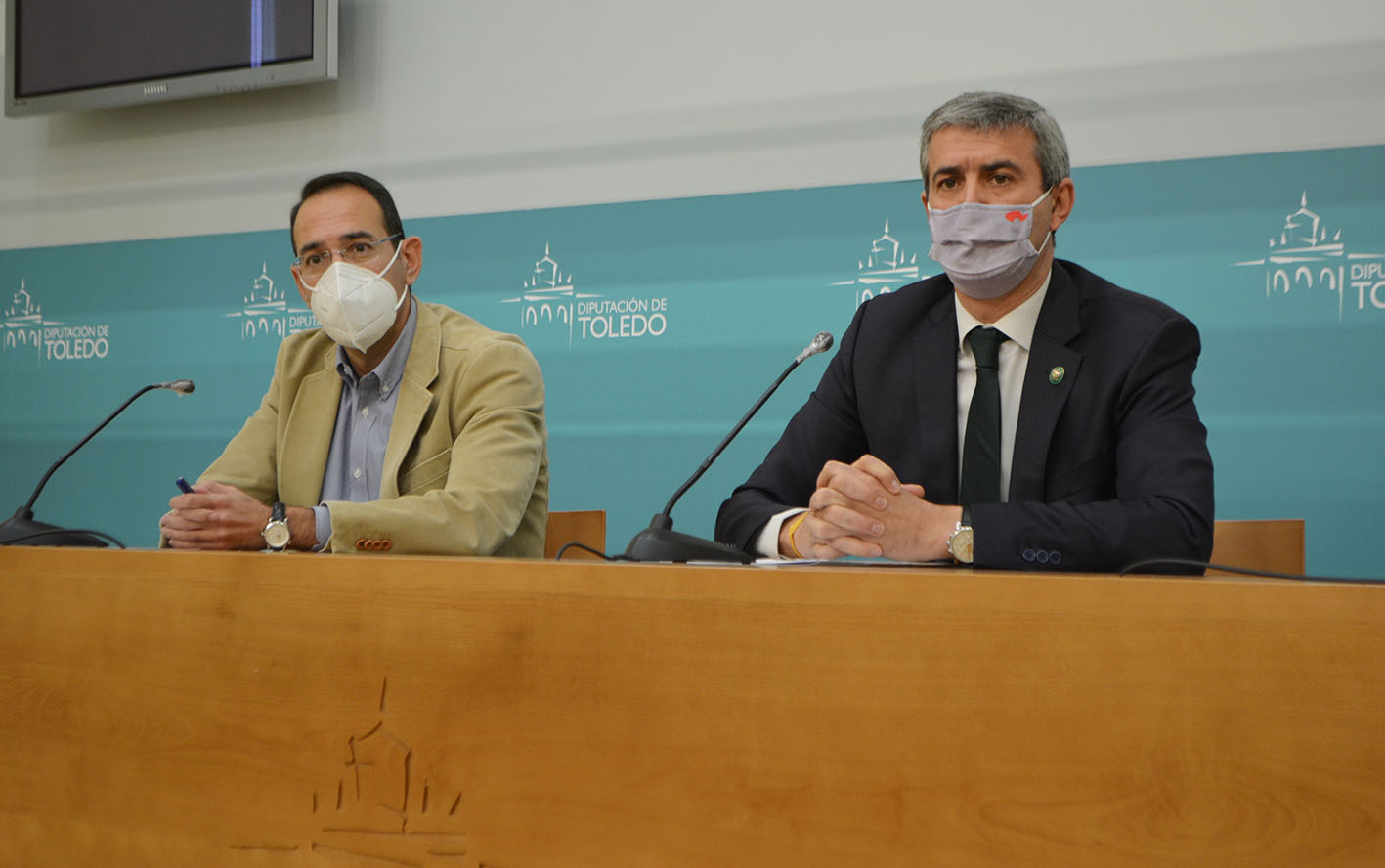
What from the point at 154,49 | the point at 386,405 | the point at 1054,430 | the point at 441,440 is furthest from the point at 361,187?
the point at 154,49

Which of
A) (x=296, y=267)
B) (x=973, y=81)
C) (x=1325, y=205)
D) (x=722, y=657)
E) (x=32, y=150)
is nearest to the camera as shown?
(x=722, y=657)

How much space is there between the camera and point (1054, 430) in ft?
5.95

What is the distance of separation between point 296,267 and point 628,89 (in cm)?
157

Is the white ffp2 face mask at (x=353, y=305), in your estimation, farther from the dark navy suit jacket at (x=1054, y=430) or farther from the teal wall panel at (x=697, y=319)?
the teal wall panel at (x=697, y=319)

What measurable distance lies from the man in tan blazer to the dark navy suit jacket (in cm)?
47

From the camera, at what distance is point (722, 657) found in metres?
1.05

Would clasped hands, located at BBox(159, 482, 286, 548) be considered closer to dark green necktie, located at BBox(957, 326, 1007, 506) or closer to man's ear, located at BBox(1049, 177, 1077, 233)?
dark green necktie, located at BBox(957, 326, 1007, 506)

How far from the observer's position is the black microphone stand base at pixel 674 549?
1.46 metres

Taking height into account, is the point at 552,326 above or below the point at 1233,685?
above

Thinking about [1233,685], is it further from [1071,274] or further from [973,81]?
[973,81]

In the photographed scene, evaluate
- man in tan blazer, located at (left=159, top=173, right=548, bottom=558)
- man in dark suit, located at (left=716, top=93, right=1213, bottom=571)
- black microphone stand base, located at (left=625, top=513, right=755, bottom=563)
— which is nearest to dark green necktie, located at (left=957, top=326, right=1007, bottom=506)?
man in dark suit, located at (left=716, top=93, right=1213, bottom=571)

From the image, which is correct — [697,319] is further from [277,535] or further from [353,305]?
[277,535]

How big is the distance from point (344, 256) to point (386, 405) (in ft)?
1.12

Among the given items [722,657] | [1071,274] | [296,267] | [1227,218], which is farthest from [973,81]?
[722,657]
